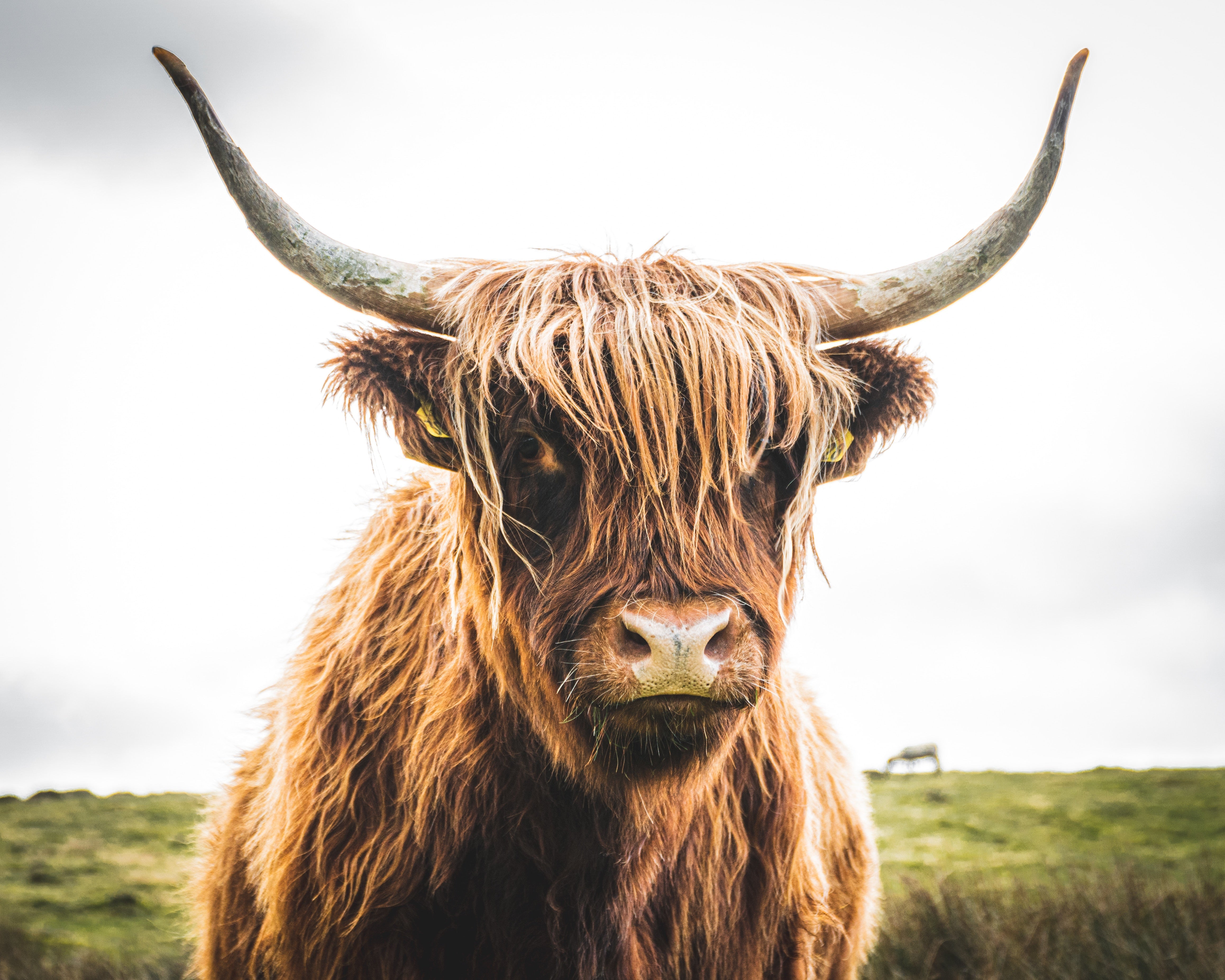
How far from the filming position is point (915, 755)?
16594 millimetres

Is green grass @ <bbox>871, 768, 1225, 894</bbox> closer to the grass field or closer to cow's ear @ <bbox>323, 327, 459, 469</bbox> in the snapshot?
the grass field

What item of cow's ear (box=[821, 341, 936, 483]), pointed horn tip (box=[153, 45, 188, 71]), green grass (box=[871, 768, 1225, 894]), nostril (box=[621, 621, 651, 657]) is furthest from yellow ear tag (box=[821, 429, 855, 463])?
green grass (box=[871, 768, 1225, 894])

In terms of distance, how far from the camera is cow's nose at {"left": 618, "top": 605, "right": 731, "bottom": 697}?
6.04ft

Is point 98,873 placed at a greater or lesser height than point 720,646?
lesser

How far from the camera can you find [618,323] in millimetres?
2334

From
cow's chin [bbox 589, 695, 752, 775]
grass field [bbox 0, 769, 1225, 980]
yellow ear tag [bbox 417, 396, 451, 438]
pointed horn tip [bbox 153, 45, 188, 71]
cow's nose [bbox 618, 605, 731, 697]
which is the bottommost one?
grass field [bbox 0, 769, 1225, 980]

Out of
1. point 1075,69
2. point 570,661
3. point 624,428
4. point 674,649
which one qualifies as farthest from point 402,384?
point 1075,69

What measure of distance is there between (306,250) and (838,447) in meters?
1.54

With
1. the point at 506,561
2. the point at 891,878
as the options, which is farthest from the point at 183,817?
the point at 506,561

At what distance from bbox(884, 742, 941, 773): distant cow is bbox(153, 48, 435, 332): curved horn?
15.8 metres

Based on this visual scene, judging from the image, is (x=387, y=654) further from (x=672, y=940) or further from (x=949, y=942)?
(x=949, y=942)

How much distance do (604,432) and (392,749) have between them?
3.73 ft

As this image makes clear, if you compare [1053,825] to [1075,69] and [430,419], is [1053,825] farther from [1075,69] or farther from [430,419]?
[430,419]

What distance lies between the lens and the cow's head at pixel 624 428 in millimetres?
2016
